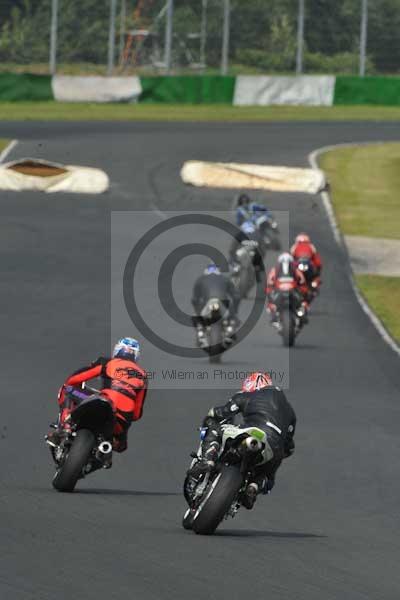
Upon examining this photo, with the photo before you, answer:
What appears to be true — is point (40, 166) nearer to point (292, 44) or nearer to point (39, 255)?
point (39, 255)

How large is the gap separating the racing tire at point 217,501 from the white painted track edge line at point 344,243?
16886 millimetres

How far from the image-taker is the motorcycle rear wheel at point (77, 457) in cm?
1302

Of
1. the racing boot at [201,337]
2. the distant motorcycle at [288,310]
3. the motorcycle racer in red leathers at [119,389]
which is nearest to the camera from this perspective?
the motorcycle racer in red leathers at [119,389]

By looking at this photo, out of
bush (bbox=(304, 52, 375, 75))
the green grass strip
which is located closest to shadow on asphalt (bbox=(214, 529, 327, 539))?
the green grass strip

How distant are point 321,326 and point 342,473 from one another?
14571mm

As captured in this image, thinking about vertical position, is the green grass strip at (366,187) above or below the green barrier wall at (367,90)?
above

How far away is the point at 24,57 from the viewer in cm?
6688

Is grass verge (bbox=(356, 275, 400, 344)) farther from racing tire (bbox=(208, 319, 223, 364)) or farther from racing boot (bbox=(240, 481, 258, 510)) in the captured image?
racing boot (bbox=(240, 481, 258, 510))

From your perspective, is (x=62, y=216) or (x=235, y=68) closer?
(x=62, y=216)

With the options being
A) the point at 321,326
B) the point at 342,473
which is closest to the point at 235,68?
the point at 321,326

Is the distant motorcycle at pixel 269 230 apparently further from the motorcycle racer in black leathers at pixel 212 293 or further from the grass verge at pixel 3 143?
the grass verge at pixel 3 143

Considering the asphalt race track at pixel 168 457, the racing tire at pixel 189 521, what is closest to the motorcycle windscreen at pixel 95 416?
the asphalt race track at pixel 168 457

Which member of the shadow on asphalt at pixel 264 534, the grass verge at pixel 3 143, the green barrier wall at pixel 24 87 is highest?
the shadow on asphalt at pixel 264 534

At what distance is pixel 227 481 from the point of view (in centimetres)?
1142
